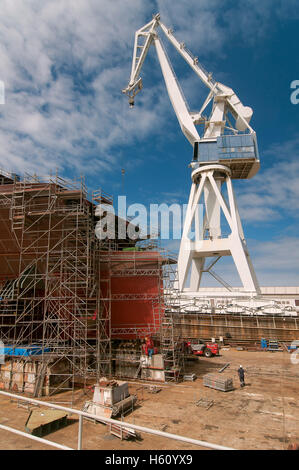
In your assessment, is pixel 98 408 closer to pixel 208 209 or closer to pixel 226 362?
pixel 226 362

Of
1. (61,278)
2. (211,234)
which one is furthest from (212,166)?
(61,278)

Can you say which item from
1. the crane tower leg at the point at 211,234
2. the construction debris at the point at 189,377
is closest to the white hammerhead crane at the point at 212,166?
the crane tower leg at the point at 211,234

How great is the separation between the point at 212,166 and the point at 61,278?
2595 cm

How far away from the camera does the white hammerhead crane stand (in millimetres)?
35344

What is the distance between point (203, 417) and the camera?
499 inches

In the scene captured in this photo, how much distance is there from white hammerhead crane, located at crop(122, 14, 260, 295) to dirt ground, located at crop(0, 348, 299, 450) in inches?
674

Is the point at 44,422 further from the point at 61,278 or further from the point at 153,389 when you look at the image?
the point at 61,278

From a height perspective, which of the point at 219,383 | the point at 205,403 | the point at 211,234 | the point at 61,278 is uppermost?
the point at 211,234

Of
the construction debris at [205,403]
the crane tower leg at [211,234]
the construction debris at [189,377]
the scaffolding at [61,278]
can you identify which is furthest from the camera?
the crane tower leg at [211,234]

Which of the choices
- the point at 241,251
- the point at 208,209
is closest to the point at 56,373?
the point at 241,251

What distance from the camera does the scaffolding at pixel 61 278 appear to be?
701 inches

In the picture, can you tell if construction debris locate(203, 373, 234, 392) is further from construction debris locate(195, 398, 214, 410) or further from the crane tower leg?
the crane tower leg

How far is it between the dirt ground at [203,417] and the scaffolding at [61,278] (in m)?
2.73

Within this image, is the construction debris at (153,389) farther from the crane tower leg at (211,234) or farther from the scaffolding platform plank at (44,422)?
the crane tower leg at (211,234)
